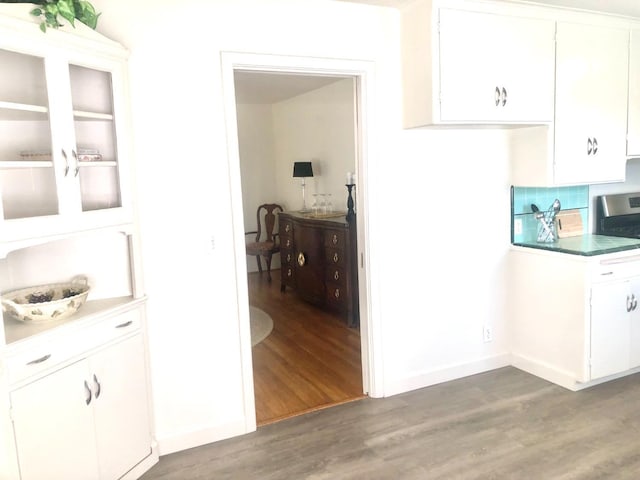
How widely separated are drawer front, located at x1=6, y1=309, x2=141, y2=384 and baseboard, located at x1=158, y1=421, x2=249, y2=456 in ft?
2.31

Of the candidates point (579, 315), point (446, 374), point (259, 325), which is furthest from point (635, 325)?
point (259, 325)

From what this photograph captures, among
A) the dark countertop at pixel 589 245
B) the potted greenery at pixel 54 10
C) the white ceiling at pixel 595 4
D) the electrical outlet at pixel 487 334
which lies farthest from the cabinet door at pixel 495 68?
the potted greenery at pixel 54 10

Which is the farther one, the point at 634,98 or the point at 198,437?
the point at 634,98

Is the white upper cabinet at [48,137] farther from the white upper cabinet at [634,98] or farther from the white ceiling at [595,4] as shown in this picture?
the white upper cabinet at [634,98]

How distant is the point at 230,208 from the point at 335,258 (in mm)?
2331

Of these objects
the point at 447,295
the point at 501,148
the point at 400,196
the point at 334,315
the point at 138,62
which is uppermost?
the point at 138,62

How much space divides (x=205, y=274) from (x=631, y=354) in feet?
9.48

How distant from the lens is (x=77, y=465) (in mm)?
2252

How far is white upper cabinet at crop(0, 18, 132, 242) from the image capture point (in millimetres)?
2045

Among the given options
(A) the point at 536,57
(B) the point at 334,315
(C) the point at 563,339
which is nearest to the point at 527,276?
(C) the point at 563,339

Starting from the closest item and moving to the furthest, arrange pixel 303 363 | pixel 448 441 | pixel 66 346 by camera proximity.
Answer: pixel 66 346 < pixel 448 441 < pixel 303 363

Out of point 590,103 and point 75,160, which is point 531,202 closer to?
point 590,103

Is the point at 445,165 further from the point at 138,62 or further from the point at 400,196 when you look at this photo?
the point at 138,62

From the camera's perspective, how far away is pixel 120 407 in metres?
2.49
